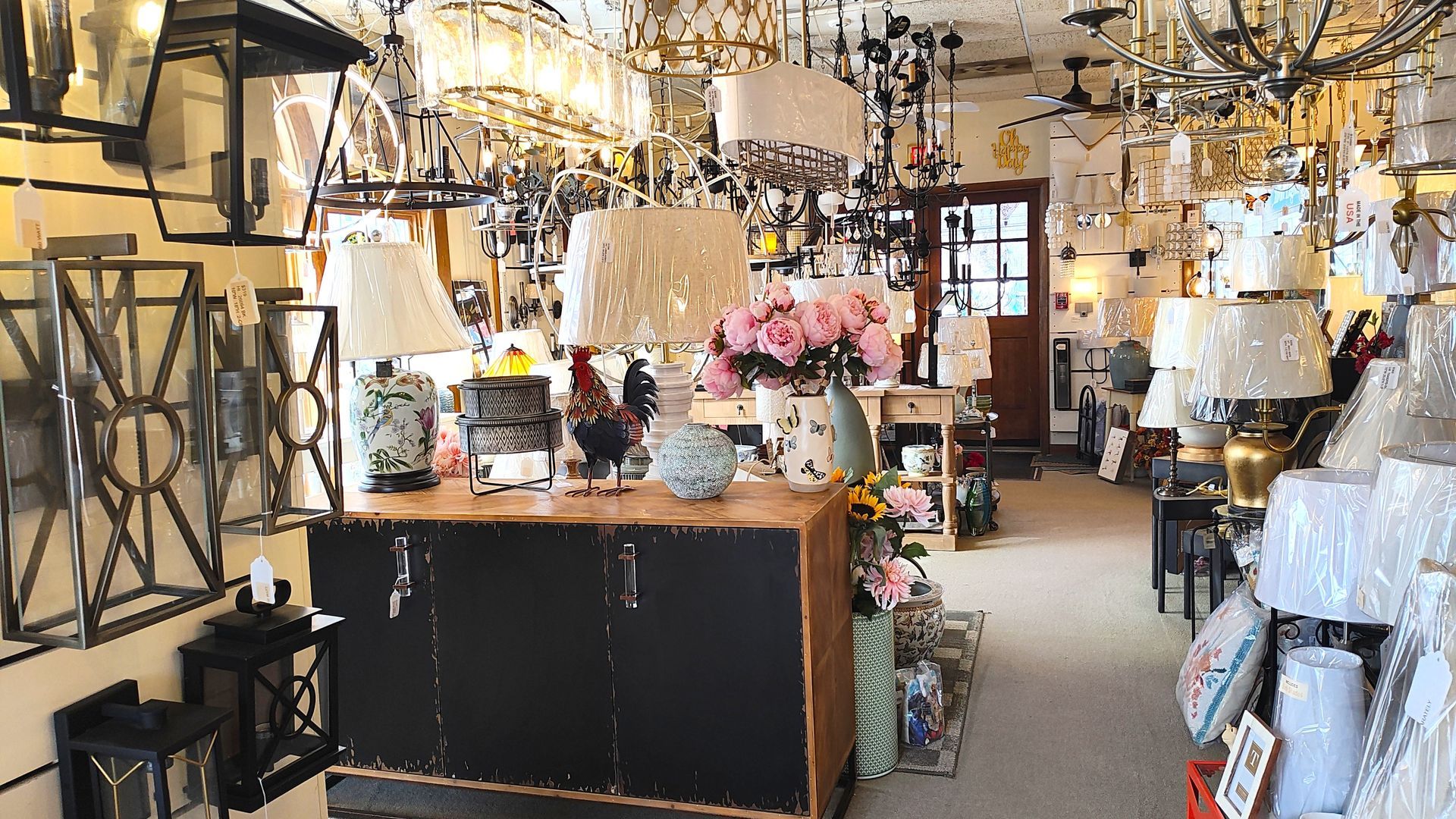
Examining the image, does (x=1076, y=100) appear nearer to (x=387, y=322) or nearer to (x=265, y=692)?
(x=387, y=322)

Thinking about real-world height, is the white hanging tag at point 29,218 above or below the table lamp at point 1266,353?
above

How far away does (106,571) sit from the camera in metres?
0.98

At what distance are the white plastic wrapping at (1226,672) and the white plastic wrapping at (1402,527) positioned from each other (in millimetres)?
1538

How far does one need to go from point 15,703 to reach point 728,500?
175 cm

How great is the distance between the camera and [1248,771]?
178 centimetres

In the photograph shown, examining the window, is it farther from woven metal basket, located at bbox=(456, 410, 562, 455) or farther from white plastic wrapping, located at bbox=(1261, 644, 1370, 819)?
white plastic wrapping, located at bbox=(1261, 644, 1370, 819)

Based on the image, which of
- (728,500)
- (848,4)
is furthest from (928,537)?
(728,500)

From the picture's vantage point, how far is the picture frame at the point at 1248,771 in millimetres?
1727

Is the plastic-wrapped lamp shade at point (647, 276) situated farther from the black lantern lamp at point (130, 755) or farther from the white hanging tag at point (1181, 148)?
the white hanging tag at point (1181, 148)

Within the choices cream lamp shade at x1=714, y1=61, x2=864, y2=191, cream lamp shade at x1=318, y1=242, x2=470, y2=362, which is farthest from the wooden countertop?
cream lamp shade at x1=714, y1=61, x2=864, y2=191

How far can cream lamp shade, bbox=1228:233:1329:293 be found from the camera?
11.6 ft

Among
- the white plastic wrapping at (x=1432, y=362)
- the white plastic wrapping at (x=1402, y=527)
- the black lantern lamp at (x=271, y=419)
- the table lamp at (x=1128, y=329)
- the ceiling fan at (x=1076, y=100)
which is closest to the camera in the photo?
the black lantern lamp at (x=271, y=419)

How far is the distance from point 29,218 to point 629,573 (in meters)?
1.73

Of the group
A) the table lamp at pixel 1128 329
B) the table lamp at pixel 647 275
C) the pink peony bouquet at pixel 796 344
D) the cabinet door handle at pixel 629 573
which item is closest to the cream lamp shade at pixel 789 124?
the table lamp at pixel 647 275
